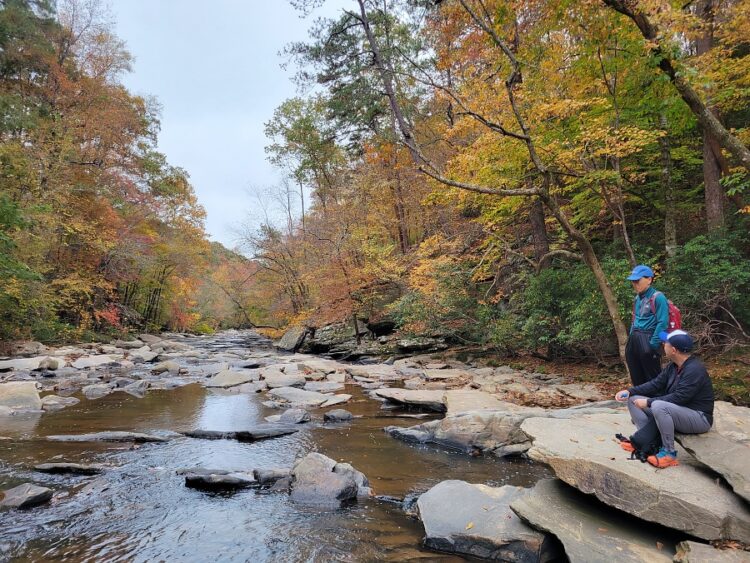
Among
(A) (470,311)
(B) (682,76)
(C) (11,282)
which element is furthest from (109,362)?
(B) (682,76)

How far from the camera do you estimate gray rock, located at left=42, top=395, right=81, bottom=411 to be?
26.1ft

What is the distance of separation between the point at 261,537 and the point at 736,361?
A: 334 inches

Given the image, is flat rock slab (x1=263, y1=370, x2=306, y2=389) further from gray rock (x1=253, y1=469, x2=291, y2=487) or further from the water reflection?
gray rock (x1=253, y1=469, x2=291, y2=487)

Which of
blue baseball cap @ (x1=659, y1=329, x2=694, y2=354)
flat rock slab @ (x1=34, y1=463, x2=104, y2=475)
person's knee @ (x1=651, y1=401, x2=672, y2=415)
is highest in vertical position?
blue baseball cap @ (x1=659, y1=329, x2=694, y2=354)

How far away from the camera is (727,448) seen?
10.3ft

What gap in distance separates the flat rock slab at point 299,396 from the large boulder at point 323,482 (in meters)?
4.28

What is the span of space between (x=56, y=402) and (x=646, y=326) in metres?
10.1

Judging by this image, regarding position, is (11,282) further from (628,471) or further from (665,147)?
(665,147)

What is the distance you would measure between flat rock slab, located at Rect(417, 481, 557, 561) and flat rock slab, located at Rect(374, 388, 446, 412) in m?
4.04

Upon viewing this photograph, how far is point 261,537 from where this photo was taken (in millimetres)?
3525

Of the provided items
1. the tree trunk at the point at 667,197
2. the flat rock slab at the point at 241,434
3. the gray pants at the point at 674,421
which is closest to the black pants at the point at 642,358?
the gray pants at the point at 674,421

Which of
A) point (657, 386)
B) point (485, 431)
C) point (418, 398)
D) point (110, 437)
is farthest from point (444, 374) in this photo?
point (657, 386)

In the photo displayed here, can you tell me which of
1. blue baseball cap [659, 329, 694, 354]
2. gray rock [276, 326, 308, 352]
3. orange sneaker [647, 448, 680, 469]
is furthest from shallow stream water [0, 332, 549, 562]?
gray rock [276, 326, 308, 352]

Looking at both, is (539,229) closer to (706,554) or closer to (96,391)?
(706,554)
